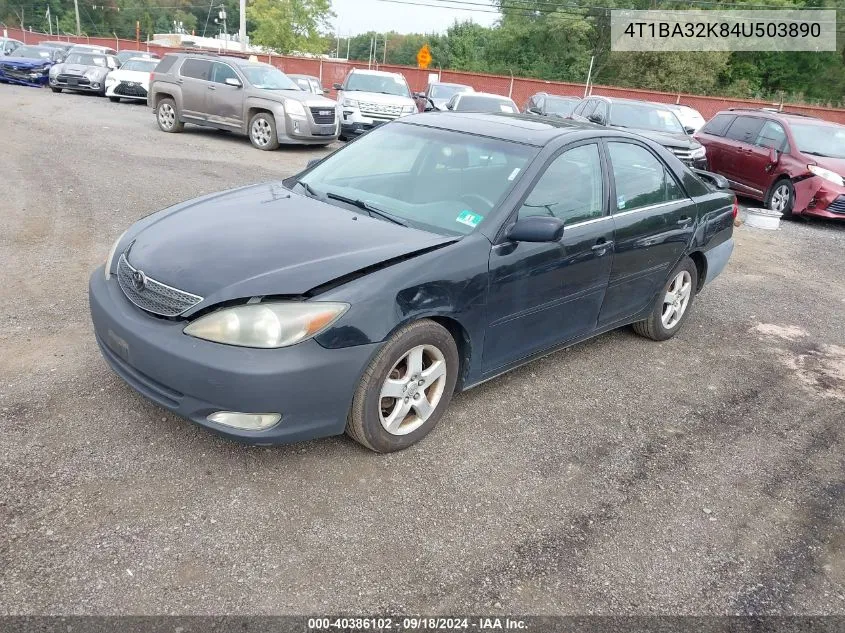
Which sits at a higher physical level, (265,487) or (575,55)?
(575,55)

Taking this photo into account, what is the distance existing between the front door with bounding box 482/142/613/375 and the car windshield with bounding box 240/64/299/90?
1107 cm

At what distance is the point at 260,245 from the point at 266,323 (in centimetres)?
58

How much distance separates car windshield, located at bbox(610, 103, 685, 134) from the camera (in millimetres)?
13234

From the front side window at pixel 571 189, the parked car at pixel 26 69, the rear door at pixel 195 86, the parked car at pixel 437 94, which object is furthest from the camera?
the parked car at pixel 26 69

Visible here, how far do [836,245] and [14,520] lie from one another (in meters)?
10.8

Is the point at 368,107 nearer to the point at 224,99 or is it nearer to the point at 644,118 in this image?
the point at 224,99

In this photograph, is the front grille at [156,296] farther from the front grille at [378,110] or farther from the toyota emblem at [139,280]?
the front grille at [378,110]

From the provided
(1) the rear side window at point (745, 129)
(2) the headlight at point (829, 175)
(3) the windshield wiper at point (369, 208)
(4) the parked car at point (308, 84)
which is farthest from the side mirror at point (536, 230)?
(4) the parked car at point (308, 84)

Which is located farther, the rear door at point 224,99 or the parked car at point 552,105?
the parked car at point 552,105

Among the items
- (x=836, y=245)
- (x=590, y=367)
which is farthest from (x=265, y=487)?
(x=836, y=245)

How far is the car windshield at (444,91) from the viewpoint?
1869 centimetres

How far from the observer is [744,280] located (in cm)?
752

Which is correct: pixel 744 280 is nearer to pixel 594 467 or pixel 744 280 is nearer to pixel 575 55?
pixel 594 467

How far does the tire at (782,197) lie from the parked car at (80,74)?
19385mm
